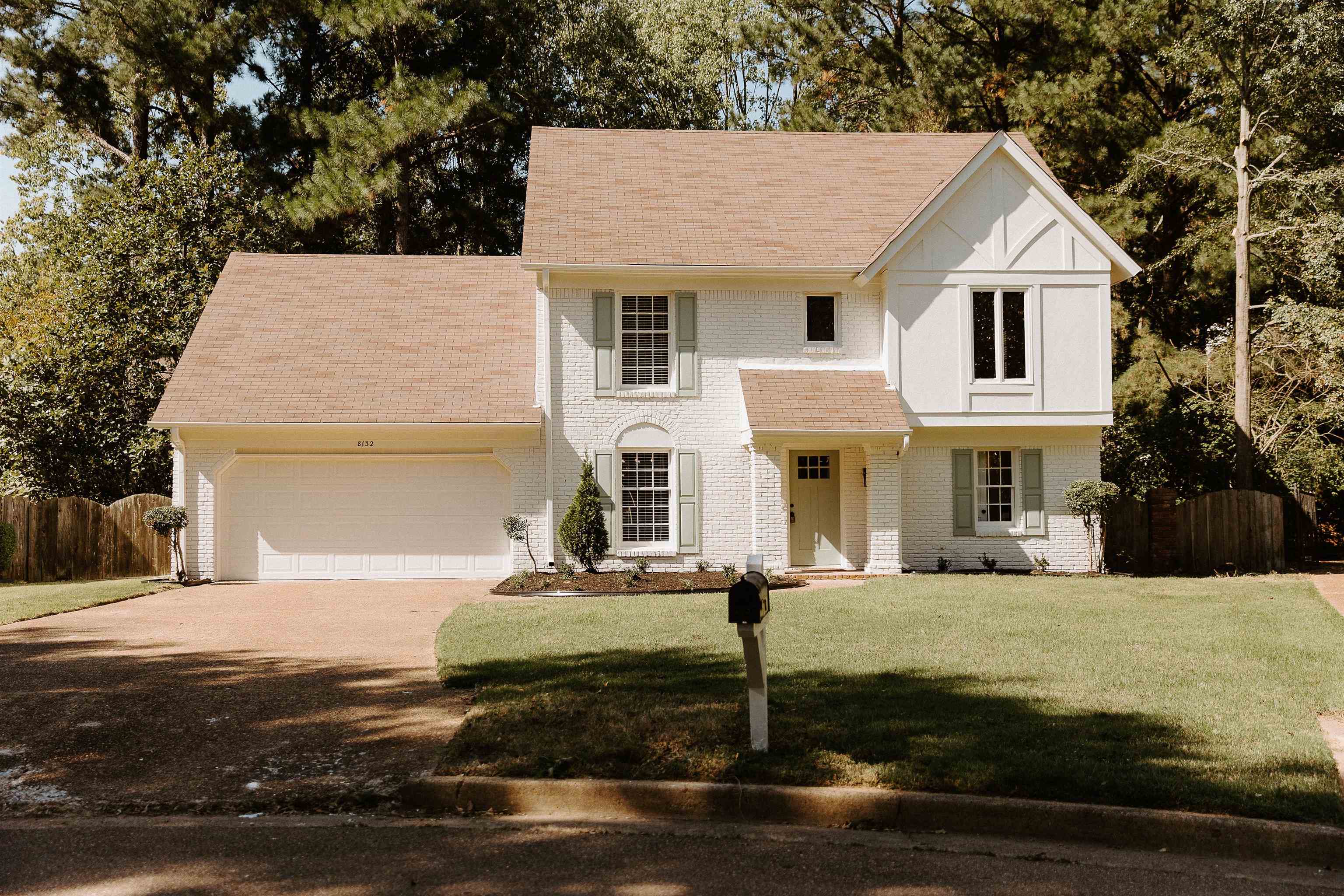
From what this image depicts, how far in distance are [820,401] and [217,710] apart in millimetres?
12703

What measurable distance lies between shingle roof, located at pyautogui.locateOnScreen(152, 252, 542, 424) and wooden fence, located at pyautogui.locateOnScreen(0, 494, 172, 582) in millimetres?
3152

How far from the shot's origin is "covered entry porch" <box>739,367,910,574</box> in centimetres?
1916

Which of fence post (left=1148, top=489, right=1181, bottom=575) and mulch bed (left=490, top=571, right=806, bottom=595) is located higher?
fence post (left=1148, top=489, right=1181, bottom=575)

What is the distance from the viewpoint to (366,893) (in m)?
5.13

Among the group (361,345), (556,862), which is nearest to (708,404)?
(361,345)

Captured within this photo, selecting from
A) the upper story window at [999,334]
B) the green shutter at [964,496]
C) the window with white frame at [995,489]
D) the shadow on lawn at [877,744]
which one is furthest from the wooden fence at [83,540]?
the upper story window at [999,334]

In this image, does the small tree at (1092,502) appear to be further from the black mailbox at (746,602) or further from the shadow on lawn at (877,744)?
the black mailbox at (746,602)

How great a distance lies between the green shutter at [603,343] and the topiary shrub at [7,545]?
10841 mm

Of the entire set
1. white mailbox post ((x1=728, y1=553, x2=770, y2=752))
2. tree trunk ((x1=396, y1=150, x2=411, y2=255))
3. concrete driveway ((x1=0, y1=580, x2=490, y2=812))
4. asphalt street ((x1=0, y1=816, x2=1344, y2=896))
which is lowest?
asphalt street ((x1=0, y1=816, x2=1344, y2=896))

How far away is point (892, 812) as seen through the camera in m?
6.22

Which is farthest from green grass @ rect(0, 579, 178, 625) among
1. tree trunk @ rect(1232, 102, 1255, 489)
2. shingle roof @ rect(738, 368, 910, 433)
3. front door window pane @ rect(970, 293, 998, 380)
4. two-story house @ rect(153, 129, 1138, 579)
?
tree trunk @ rect(1232, 102, 1255, 489)

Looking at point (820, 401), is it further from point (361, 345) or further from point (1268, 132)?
point (1268, 132)

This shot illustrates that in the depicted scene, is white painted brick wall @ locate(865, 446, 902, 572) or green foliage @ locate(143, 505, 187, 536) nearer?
green foliage @ locate(143, 505, 187, 536)

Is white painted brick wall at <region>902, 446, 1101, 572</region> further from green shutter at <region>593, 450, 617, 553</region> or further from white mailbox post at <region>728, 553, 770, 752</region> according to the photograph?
white mailbox post at <region>728, 553, 770, 752</region>
